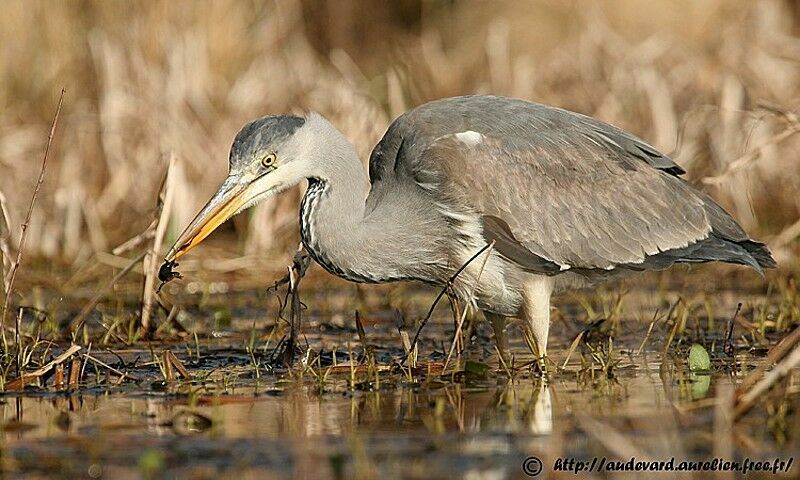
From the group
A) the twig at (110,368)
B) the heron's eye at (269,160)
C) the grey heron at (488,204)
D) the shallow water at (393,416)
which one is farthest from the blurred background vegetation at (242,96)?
the twig at (110,368)

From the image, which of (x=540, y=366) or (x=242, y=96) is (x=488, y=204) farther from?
(x=242, y=96)

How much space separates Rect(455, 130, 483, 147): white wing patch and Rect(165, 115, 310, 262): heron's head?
0.78 m

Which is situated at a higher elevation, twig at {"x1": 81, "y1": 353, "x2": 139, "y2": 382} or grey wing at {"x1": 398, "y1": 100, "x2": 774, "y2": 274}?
grey wing at {"x1": 398, "y1": 100, "x2": 774, "y2": 274}

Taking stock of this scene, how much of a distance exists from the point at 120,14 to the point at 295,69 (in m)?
1.95

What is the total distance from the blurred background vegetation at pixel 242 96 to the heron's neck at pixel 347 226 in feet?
11.7

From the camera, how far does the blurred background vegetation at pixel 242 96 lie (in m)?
10.4

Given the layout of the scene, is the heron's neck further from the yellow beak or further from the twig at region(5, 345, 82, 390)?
the twig at region(5, 345, 82, 390)

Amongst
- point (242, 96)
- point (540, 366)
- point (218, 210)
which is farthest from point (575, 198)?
point (242, 96)

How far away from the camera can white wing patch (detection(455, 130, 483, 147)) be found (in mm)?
6336

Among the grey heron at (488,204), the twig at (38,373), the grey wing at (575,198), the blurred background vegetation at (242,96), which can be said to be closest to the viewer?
the twig at (38,373)

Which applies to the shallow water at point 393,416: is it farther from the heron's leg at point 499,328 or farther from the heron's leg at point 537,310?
the heron's leg at point 537,310

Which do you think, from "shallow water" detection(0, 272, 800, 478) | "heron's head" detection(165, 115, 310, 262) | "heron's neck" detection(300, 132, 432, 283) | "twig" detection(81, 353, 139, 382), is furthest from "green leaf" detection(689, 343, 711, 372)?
"twig" detection(81, 353, 139, 382)

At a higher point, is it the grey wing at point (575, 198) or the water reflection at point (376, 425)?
the grey wing at point (575, 198)

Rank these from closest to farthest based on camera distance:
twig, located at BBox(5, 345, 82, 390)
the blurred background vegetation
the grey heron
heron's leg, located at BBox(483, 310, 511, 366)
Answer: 1. twig, located at BBox(5, 345, 82, 390)
2. the grey heron
3. heron's leg, located at BBox(483, 310, 511, 366)
4. the blurred background vegetation
